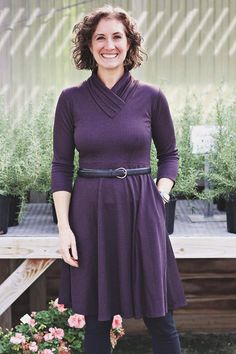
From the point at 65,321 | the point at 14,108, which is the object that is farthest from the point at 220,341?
the point at 14,108

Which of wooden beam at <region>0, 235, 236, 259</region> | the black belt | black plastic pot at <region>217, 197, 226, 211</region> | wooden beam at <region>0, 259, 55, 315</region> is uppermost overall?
the black belt

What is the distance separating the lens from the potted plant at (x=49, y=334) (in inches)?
112

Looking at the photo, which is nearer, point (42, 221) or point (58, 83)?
point (42, 221)

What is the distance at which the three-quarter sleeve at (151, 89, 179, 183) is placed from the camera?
2.23m

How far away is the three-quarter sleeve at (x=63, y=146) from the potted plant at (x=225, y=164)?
86cm

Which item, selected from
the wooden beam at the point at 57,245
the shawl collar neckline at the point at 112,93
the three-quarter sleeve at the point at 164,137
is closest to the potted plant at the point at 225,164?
the wooden beam at the point at 57,245

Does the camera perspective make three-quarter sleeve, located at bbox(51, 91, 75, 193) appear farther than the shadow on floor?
No

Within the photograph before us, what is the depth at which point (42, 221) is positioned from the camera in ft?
10.4

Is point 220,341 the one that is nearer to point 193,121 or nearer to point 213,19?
point 193,121

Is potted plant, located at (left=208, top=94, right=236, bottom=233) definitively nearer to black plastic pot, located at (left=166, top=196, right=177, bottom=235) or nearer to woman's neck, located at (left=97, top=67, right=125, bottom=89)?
black plastic pot, located at (left=166, top=196, right=177, bottom=235)

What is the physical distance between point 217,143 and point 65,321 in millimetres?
1069

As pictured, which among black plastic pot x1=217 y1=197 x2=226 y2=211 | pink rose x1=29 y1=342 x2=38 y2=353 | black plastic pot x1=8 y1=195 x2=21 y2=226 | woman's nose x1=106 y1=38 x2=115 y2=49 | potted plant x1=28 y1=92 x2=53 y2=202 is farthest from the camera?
black plastic pot x1=217 y1=197 x2=226 y2=211

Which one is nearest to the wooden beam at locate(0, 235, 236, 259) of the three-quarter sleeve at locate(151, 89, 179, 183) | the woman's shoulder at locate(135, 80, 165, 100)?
the three-quarter sleeve at locate(151, 89, 179, 183)

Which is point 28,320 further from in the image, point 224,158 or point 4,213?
point 224,158
